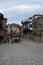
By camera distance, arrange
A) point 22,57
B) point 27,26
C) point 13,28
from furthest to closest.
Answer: point 13,28 < point 27,26 < point 22,57

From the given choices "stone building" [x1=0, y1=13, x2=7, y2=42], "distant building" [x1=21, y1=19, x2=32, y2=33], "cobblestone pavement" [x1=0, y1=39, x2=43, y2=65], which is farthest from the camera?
"distant building" [x1=21, y1=19, x2=32, y2=33]

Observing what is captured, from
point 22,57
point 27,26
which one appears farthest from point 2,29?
point 22,57

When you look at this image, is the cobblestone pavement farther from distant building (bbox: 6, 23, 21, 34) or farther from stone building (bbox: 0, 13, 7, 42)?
distant building (bbox: 6, 23, 21, 34)

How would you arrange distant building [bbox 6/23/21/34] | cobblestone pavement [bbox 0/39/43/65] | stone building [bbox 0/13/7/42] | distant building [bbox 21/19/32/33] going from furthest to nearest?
distant building [bbox 6/23/21/34] < distant building [bbox 21/19/32/33] < stone building [bbox 0/13/7/42] < cobblestone pavement [bbox 0/39/43/65]

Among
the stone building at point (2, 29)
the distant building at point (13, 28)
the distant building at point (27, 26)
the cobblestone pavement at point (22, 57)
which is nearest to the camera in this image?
the cobblestone pavement at point (22, 57)

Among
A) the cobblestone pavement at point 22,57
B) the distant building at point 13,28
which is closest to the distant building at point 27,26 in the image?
the distant building at point 13,28

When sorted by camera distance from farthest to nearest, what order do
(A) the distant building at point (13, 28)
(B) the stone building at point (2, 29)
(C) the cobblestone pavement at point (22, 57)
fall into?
(A) the distant building at point (13, 28) < (B) the stone building at point (2, 29) < (C) the cobblestone pavement at point (22, 57)

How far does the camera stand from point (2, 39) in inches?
2945

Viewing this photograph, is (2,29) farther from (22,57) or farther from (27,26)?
(22,57)

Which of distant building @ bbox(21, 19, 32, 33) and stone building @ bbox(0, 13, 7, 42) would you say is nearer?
stone building @ bbox(0, 13, 7, 42)

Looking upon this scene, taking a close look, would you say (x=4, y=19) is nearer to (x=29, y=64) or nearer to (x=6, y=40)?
(x=6, y=40)

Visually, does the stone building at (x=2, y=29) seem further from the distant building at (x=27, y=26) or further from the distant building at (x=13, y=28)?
the distant building at (x=13, y=28)

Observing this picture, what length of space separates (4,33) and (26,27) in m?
30.4

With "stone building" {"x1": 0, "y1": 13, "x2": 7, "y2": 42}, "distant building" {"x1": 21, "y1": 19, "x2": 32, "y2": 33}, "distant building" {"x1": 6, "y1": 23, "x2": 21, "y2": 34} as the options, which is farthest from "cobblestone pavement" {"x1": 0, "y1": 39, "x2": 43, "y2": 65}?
"distant building" {"x1": 6, "y1": 23, "x2": 21, "y2": 34}
